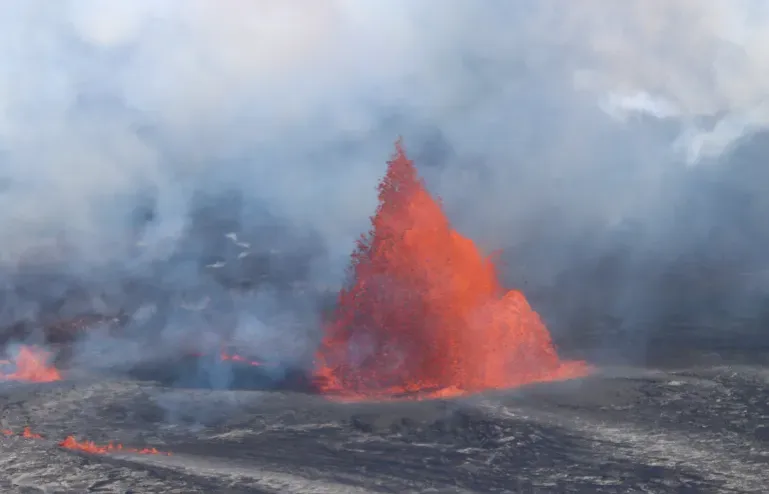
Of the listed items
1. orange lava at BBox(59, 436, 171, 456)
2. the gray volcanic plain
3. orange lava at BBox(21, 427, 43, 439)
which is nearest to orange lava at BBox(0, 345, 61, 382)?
the gray volcanic plain

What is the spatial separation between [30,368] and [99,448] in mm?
17728

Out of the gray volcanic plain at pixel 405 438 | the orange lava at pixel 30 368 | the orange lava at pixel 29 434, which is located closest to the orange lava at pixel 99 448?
the gray volcanic plain at pixel 405 438

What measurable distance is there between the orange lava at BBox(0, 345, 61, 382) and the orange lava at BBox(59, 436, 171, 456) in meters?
12.3

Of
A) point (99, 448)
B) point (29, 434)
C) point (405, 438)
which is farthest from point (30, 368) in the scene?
point (405, 438)

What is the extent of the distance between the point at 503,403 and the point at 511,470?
332 inches

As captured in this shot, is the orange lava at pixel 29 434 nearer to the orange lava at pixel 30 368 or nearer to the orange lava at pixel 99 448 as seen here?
the orange lava at pixel 99 448

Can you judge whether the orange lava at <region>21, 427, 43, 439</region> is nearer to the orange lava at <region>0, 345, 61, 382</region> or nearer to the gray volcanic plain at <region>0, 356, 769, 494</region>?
the gray volcanic plain at <region>0, 356, 769, 494</region>

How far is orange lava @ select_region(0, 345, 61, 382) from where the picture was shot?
146 ft

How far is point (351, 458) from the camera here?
3036 centimetres

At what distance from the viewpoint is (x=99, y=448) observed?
105 ft

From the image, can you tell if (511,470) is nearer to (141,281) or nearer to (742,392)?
(742,392)

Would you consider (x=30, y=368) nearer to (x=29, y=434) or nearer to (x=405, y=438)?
(x=29, y=434)

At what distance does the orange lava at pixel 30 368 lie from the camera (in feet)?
146

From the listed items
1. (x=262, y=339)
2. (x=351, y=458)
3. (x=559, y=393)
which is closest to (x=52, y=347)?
(x=262, y=339)
